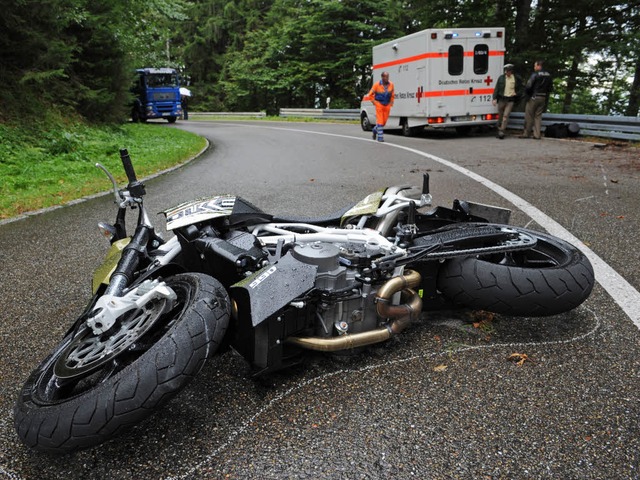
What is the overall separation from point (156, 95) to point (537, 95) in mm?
23462

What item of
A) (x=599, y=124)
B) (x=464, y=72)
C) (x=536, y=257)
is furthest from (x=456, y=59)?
(x=536, y=257)

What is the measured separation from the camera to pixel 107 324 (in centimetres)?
229

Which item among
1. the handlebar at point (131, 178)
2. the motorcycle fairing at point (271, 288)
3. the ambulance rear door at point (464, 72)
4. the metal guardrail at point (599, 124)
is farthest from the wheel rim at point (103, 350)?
the ambulance rear door at point (464, 72)

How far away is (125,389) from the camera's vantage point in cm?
195

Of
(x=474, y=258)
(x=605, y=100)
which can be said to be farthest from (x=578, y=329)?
(x=605, y=100)

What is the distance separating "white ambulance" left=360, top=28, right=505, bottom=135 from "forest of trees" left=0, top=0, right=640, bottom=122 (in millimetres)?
3968

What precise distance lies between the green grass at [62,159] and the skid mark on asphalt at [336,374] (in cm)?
575

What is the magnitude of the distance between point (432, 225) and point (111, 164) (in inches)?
368

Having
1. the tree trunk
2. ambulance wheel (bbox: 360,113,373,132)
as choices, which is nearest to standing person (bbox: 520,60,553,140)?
the tree trunk

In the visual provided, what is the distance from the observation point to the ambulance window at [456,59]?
620 inches

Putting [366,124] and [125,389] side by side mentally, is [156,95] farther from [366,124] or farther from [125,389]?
[125,389]

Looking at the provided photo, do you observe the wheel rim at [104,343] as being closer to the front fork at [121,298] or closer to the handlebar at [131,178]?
the front fork at [121,298]

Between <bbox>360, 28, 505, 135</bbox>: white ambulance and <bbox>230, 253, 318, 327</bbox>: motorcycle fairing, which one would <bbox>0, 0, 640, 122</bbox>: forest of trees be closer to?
<bbox>360, 28, 505, 135</bbox>: white ambulance

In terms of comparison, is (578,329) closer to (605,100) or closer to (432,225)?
(432,225)
